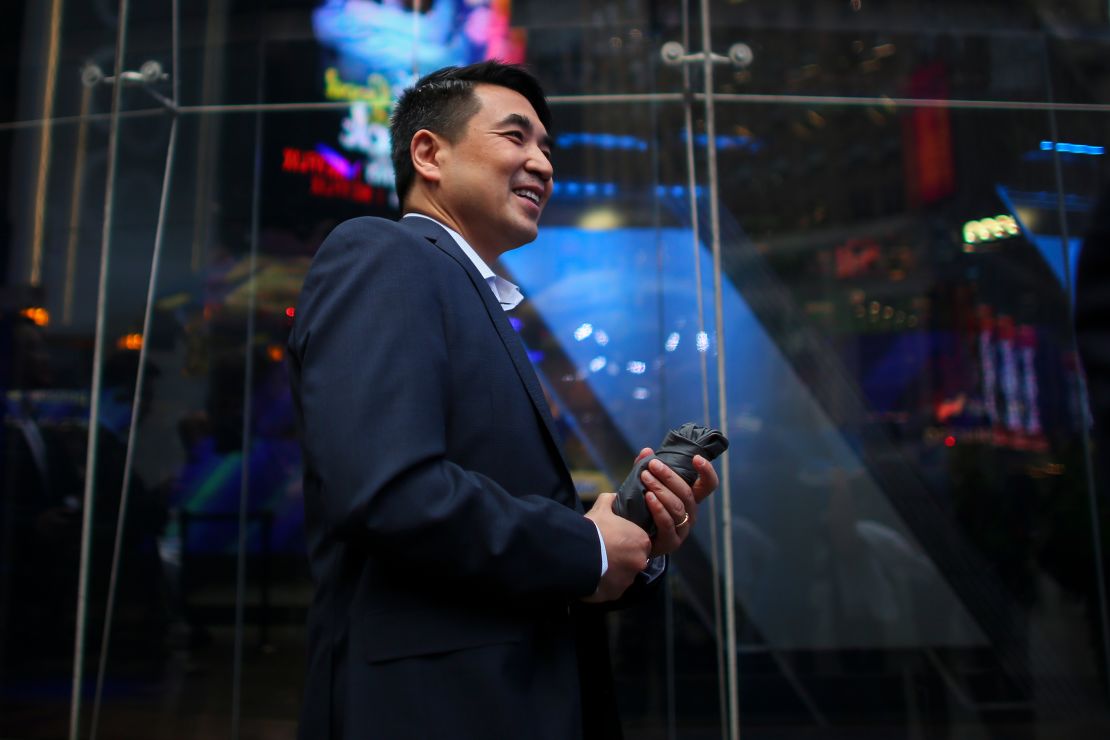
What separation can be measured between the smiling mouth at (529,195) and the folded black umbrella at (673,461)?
0.55 metres

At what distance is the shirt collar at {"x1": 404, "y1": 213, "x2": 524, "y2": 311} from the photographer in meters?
1.59

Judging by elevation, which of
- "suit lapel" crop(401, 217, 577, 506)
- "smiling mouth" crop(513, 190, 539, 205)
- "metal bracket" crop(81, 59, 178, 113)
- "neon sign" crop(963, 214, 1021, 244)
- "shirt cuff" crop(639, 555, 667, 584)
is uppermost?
"metal bracket" crop(81, 59, 178, 113)

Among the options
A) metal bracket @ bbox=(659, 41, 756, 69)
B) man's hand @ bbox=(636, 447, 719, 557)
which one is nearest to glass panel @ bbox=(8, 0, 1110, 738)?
metal bracket @ bbox=(659, 41, 756, 69)

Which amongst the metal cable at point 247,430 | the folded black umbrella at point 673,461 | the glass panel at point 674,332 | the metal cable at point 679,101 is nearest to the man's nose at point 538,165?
the folded black umbrella at point 673,461

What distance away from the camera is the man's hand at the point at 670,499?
4.58ft

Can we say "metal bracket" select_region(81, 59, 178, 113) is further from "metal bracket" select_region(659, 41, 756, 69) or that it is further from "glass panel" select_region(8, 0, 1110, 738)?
"metal bracket" select_region(659, 41, 756, 69)

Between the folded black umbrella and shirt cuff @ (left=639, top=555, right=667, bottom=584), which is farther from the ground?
the folded black umbrella

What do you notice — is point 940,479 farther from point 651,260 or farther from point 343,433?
point 343,433

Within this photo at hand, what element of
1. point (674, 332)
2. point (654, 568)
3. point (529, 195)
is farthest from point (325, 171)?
point (654, 568)

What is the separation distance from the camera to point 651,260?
417 cm

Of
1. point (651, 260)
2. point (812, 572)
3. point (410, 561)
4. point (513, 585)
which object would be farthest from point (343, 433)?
point (812, 572)

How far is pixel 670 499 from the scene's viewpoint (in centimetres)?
140

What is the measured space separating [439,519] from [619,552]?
31cm

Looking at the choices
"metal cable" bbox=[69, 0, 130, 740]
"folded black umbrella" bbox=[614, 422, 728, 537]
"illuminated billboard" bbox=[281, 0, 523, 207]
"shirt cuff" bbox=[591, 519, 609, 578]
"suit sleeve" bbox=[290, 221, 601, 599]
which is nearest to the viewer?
"suit sleeve" bbox=[290, 221, 601, 599]
